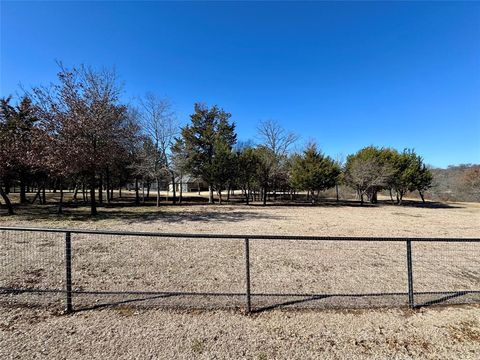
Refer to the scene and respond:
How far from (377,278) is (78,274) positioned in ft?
20.2

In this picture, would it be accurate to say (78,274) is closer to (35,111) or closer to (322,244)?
(322,244)

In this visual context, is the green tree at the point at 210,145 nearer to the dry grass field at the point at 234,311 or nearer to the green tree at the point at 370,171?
the green tree at the point at 370,171

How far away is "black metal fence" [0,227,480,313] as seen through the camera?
3570 millimetres

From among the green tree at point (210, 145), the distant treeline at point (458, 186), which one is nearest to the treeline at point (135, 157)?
the green tree at point (210, 145)

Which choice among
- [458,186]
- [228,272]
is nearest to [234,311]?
[228,272]

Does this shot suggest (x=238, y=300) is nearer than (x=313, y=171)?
Yes

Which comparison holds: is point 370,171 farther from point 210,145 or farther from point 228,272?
point 228,272

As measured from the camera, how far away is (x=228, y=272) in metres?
5.24

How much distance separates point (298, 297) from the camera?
3900mm

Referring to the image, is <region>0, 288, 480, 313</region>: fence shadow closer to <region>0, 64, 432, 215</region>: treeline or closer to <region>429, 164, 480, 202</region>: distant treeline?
<region>0, 64, 432, 215</region>: treeline

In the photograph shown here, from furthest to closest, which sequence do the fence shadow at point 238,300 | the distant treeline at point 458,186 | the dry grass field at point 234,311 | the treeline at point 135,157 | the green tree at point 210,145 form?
1. the distant treeline at point 458,186
2. the green tree at point 210,145
3. the treeline at point 135,157
4. the fence shadow at point 238,300
5. the dry grass field at point 234,311

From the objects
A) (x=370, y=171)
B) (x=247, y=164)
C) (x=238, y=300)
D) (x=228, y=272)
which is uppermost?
(x=247, y=164)

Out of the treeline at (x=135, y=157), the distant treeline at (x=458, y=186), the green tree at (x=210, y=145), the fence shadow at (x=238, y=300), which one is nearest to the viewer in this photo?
the fence shadow at (x=238, y=300)

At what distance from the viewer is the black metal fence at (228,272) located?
3570mm
